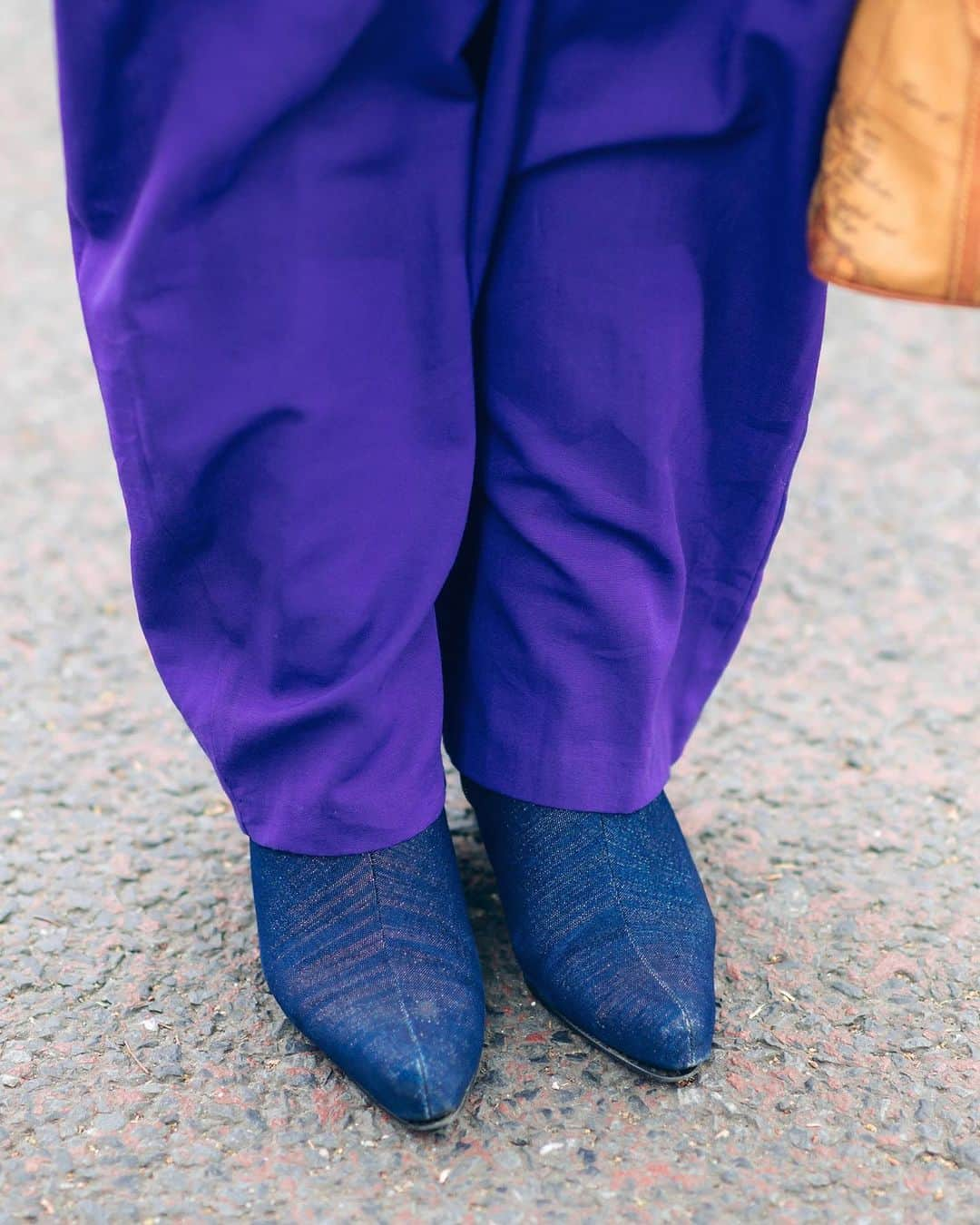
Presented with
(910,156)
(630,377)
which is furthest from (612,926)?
(910,156)

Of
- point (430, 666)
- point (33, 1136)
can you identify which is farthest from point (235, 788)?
point (33, 1136)

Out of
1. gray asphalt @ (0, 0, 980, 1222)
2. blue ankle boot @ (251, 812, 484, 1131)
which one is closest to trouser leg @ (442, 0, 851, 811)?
blue ankle boot @ (251, 812, 484, 1131)

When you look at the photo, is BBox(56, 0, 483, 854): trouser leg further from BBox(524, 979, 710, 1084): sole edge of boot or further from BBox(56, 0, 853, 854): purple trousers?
BBox(524, 979, 710, 1084): sole edge of boot

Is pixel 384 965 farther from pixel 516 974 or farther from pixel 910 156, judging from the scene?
pixel 910 156

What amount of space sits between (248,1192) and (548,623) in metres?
0.46

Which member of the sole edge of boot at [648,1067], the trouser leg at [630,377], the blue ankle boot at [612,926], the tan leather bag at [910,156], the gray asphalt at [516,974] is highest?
the tan leather bag at [910,156]

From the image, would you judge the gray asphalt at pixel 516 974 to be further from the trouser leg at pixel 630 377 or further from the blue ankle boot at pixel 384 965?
the trouser leg at pixel 630 377

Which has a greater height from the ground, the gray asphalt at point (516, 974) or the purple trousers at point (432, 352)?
the purple trousers at point (432, 352)

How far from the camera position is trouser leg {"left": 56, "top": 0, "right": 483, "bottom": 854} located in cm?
90

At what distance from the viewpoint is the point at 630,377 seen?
1.03 meters

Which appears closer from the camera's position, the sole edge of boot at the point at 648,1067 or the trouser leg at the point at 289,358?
the trouser leg at the point at 289,358

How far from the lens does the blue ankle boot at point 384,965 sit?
1054 millimetres

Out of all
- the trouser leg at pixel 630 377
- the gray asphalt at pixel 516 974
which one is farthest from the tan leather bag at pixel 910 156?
the gray asphalt at pixel 516 974

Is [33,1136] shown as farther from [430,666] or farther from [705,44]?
[705,44]
